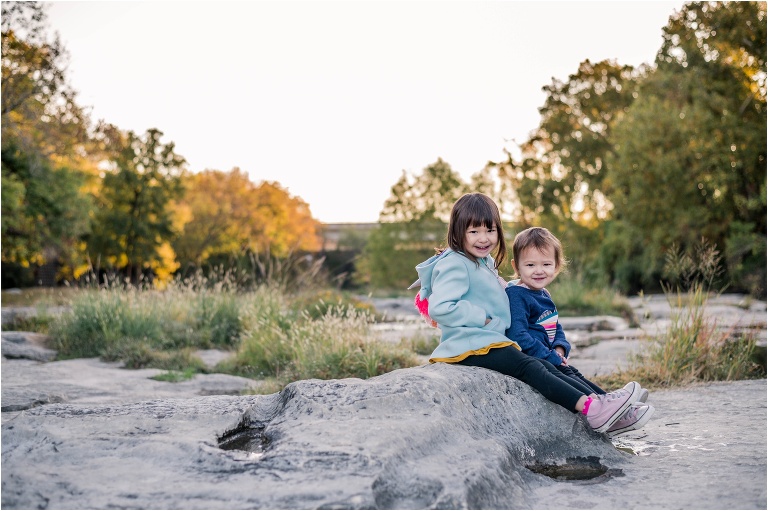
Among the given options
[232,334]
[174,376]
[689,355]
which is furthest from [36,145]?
[689,355]

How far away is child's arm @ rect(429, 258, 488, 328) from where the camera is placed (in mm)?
3885

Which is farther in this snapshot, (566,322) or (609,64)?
(609,64)

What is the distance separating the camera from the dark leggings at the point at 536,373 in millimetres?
3785

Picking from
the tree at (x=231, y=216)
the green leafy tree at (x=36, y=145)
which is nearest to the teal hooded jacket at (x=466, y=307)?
the green leafy tree at (x=36, y=145)

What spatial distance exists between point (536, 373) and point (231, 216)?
128 feet

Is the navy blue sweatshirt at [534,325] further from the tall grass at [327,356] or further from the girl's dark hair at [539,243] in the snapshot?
the tall grass at [327,356]

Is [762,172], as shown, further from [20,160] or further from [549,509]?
[549,509]

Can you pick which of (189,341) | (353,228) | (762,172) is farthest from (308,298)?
(353,228)

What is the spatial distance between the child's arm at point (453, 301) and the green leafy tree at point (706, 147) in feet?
59.9

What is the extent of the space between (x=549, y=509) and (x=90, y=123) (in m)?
16.8

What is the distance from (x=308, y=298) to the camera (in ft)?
41.8

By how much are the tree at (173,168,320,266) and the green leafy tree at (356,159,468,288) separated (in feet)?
31.3

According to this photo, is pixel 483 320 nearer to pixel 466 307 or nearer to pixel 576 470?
pixel 466 307

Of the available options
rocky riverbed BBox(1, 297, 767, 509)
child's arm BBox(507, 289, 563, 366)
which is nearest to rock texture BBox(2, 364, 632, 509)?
rocky riverbed BBox(1, 297, 767, 509)
